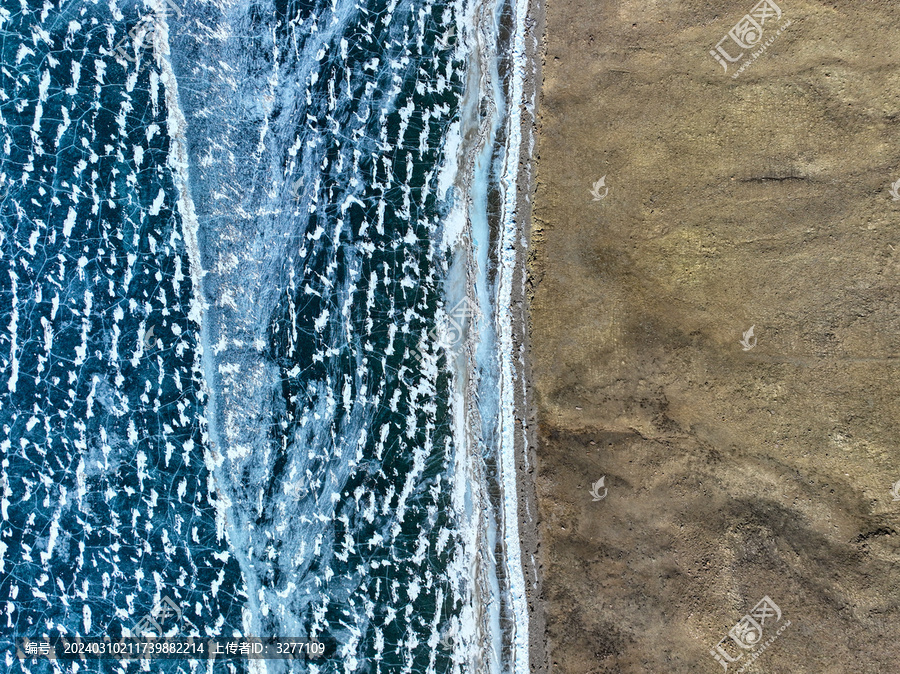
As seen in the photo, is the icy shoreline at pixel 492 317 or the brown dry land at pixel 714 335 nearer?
the brown dry land at pixel 714 335

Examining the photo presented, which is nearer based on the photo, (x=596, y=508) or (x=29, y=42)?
(x=29, y=42)

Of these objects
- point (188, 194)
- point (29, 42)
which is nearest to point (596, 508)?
point (188, 194)

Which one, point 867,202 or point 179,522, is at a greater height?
point 867,202

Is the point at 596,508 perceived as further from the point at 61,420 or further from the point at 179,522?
the point at 61,420

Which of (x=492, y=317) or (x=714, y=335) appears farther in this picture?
(x=492, y=317)

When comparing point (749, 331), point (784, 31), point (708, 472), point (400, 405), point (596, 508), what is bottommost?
point (596, 508)

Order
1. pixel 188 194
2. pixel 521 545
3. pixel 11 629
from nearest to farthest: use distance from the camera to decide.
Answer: pixel 11 629, pixel 188 194, pixel 521 545

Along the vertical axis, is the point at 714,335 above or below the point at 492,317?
below

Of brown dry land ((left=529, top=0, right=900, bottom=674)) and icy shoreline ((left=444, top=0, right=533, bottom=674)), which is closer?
brown dry land ((left=529, top=0, right=900, bottom=674))
